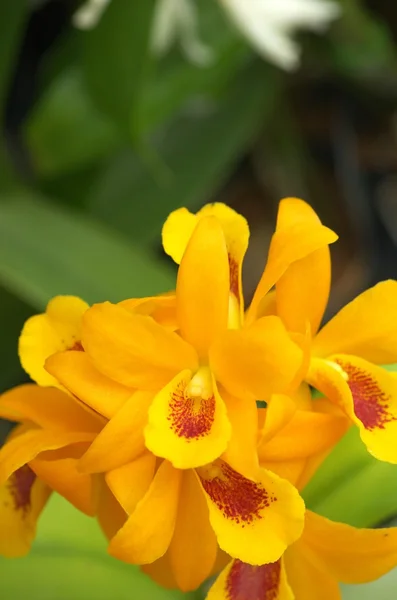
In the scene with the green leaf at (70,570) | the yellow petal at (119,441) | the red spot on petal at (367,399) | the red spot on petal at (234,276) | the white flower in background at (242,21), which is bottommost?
the green leaf at (70,570)

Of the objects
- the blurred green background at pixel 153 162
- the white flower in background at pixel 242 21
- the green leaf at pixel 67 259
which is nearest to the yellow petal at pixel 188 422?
the blurred green background at pixel 153 162

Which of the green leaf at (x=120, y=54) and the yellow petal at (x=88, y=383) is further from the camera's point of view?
the green leaf at (x=120, y=54)

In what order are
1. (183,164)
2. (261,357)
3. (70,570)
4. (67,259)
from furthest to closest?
1. (183,164)
2. (67,259)
3. (70,570)
4. (261,357)

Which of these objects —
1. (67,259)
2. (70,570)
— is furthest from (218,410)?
(67,259)

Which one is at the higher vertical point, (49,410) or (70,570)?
(49,410)

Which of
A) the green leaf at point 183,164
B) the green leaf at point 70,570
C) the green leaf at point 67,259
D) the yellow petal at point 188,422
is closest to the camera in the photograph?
the yellow petal at point 188,422

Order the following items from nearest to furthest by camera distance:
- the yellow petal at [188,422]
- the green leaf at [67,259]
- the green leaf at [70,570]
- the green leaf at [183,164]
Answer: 1. the yellow petal at [188,422]
2. the green leaf at [70,570]
3. the green leaf at [67,259]
4. the green leaf at [183,164]

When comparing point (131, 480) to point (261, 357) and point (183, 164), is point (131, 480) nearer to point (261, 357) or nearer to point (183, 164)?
point (261, 357)

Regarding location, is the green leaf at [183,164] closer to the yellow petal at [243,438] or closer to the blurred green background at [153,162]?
the blurred green background at [153,162]
